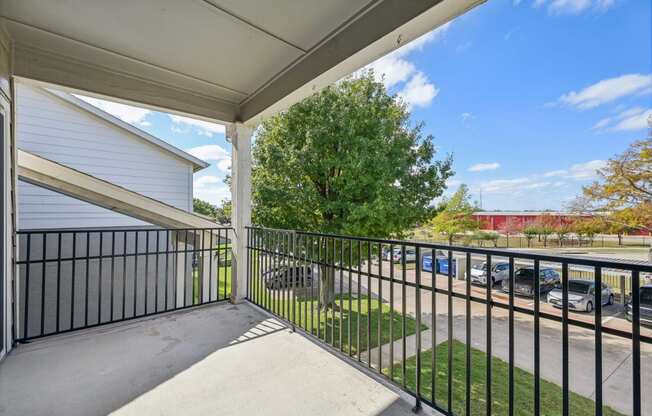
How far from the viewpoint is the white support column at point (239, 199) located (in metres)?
3.66

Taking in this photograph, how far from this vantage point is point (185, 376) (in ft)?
6.64

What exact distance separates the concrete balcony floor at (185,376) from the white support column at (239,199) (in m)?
0.91

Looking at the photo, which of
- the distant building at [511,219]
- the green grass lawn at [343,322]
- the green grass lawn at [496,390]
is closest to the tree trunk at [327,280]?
the green grass lawn at [343,322]

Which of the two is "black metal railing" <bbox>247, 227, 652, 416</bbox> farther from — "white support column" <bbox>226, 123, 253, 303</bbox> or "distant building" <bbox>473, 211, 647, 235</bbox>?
"distant building" <bbox>473, 211, 647, 235</bbox>

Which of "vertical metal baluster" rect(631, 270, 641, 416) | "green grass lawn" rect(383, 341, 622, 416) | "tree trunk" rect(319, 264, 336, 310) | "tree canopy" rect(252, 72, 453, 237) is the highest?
"tree canopy" rect(252, 72, 453, 237)

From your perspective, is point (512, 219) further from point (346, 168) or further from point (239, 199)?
point (239, 199)

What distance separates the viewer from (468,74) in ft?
37.6

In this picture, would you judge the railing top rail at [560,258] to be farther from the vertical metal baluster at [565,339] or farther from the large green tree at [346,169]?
the large green tree at [346,169]

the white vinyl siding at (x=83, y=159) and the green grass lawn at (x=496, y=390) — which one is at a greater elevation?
the white vinyl siding at (x=83, y=159)

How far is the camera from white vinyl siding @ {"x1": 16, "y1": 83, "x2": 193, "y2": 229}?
5656mm

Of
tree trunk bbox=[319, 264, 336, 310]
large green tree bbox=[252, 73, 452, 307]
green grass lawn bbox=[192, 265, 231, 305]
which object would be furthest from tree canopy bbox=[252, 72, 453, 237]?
tree trunk bbox=[319, 264, 336, 310]

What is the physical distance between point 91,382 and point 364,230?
463 cm

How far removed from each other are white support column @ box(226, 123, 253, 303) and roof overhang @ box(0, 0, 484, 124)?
593 mm

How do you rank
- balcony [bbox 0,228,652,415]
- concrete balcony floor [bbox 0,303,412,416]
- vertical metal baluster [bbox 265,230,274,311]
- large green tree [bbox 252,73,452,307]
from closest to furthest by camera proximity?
balcony [bbox 0,228,652,415]
concrete balcony floor [bbox 0,303,412,416]
vertical metal baluster [bbox 265,230,274,311]
large green tree [bbox 252,73,452,307]
